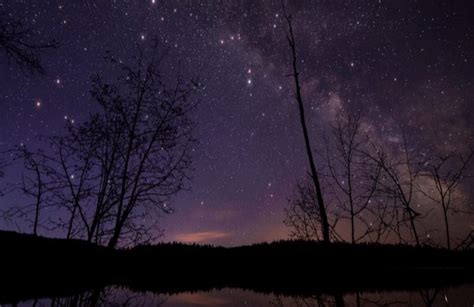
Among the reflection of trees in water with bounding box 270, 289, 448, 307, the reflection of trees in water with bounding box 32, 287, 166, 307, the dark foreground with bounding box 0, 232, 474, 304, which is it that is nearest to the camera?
the reflection of trees in water with bounding box 32, 287, 166, 307

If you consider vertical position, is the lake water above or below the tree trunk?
below

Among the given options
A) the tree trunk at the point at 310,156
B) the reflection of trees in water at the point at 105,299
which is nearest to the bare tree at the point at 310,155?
the tree trunk at the point at 310,156

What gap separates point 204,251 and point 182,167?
8.27 meters

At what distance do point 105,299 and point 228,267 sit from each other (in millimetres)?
11212

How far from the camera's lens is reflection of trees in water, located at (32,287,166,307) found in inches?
215

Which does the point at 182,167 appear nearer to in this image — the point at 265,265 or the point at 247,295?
the point at 247,295

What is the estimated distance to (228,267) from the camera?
16.7 meters

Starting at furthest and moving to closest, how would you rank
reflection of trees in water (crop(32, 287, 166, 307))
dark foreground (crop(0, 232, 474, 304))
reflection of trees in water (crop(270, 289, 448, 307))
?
1. dark foreground (crop(0, 232, 474, 304))
2. reflection of trees in water (crop(270, 289, 448, 307))
3. reflection of trees in water (crop(32, 287, 166, 307))

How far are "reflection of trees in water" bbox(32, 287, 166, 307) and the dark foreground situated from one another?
42 cm

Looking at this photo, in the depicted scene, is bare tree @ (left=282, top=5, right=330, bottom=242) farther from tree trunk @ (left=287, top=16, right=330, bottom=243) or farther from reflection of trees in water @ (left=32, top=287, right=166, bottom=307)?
reflection of trees in water @ (left=32, top=287, right=166, bottom=307)

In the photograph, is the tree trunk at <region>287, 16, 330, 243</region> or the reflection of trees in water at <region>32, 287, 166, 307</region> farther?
the tree trunk at <region>287, 16, 330, 243</region>

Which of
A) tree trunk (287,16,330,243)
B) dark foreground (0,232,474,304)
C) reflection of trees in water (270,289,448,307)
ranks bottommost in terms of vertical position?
reflection of trees in water (270,289,448,307)

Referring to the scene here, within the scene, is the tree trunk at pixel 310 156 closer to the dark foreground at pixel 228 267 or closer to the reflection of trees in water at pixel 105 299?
the dark foreground at pixel 228 267

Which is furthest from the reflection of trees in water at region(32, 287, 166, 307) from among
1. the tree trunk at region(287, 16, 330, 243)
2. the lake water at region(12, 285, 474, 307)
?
the tree trunk at region(287, 16, 330, 243)
